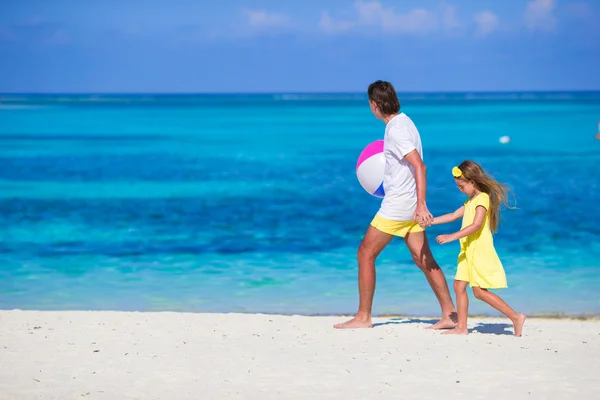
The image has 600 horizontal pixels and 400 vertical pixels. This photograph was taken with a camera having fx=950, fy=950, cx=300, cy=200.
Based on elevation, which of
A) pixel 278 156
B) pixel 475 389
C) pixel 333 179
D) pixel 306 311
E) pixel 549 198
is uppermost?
pixel 278 156

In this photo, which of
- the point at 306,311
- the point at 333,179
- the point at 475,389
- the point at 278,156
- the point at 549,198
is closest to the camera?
the point at 475,389

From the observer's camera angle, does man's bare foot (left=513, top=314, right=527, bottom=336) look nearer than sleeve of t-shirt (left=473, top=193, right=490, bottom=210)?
No

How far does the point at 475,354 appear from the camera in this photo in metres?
5.98

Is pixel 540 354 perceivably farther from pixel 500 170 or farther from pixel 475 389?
pixel 500 170

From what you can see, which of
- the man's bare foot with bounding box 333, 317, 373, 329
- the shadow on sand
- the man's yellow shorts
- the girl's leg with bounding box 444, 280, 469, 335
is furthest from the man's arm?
the shadow on sand

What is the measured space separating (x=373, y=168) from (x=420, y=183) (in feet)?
1.79

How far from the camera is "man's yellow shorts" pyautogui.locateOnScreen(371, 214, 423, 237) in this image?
21.2 feet

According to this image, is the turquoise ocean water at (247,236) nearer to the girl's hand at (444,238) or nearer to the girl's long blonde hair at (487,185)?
the girl's long blonde hair at (487,185)

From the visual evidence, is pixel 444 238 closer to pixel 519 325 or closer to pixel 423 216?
pixel 423 216

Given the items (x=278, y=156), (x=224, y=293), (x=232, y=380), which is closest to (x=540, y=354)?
(x=232, y=380)

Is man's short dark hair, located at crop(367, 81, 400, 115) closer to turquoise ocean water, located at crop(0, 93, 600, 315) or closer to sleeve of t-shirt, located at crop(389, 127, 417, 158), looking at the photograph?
sleeve of t-shirt, located at crop(389, 127, 417, 158)

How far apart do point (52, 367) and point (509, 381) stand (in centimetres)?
269

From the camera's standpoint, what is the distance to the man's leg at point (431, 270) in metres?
6.61

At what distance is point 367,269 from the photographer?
668 centimetres
